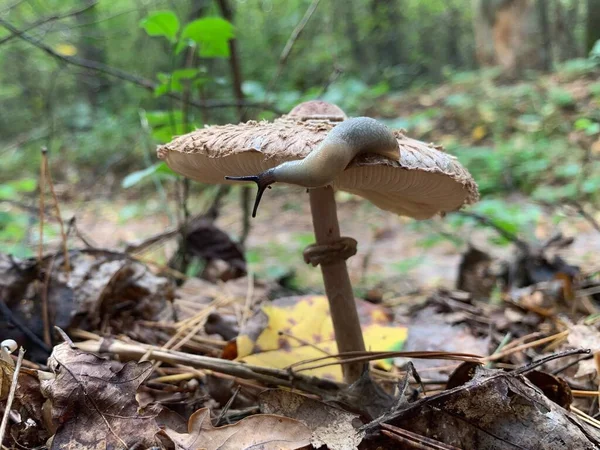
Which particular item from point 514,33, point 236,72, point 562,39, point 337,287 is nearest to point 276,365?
point 337,287

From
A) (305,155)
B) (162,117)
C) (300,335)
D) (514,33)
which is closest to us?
(305,155)

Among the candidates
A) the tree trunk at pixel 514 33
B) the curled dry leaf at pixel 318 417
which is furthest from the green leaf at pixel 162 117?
the tree trunk at pixel 514 33

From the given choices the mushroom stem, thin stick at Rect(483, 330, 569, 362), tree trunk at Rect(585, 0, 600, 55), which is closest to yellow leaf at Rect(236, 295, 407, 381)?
the mushroom stem

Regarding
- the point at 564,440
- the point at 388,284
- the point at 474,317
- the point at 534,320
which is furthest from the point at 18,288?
the point at 388,284

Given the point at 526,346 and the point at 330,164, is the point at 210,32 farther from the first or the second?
the point at 526,346

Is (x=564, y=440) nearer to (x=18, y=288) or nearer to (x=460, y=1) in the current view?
(x=18, y=288)
